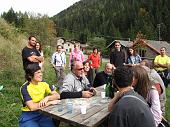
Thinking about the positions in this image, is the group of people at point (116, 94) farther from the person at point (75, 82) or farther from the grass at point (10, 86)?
the grass at point (10, 86)

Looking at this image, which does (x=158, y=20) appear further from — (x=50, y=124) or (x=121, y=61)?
(x=50, y=124)

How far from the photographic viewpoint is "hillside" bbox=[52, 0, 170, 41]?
284 ft

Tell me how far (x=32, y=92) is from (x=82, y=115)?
812 millimetres

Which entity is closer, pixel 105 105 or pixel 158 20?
pixel 105 105

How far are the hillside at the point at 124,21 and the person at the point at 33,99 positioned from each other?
79.2 meters

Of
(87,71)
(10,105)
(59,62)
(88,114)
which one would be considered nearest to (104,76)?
(87,71)

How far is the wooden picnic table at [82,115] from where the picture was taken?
4.07 m

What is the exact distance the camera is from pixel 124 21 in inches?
4048

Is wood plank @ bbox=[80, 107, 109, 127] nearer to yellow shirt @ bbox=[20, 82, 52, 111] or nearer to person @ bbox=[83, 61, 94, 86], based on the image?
yellow shirt @ bbox=[20, 82, 52, 111]

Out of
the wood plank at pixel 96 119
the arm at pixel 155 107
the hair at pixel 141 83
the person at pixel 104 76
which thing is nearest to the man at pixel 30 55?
the person at pixel 104 76

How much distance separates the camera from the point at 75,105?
4766 millimetres

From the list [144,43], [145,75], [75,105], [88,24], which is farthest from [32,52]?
[88,24]

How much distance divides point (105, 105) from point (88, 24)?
122609 mm

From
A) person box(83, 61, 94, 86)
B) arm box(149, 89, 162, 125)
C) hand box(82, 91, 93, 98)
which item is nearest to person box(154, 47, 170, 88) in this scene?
person box(83, 61, 94, 86)
